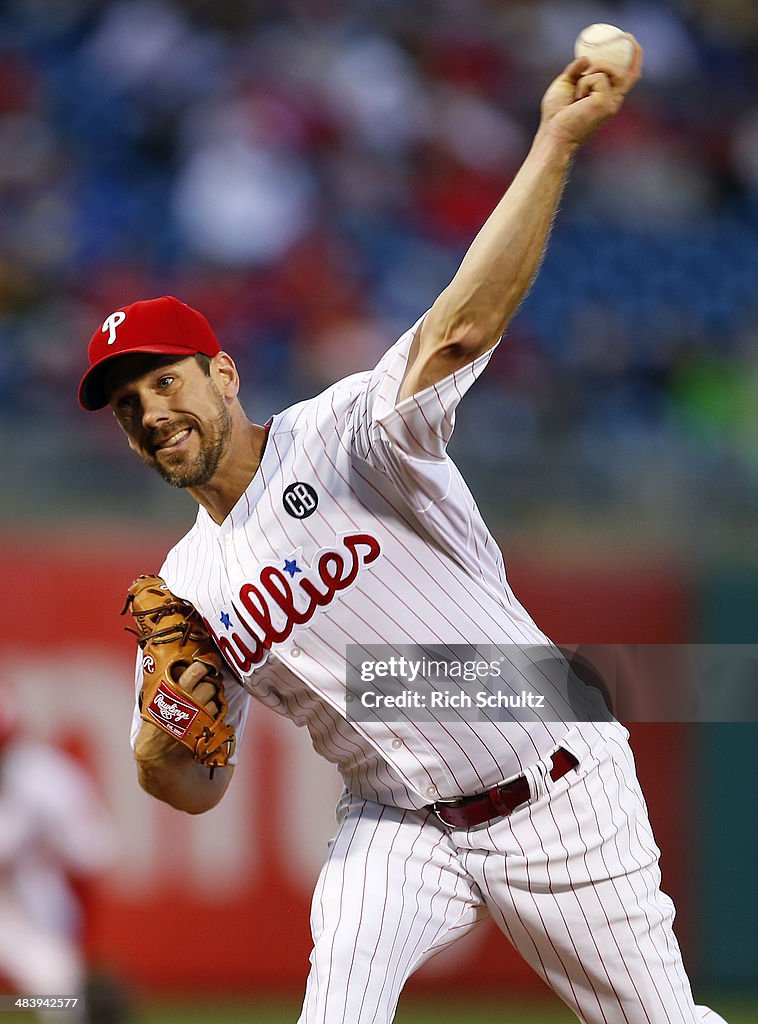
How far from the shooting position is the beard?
106 inches

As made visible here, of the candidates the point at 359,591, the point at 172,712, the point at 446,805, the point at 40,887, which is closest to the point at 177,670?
the point at 172,712

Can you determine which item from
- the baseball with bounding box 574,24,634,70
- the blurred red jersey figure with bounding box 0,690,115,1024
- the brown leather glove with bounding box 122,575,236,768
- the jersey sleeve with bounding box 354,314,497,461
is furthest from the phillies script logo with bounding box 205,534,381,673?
the blurred red jersey figure with bounding box 0,690,115,1024

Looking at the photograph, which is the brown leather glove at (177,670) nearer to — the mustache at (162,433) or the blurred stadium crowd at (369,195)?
the mustache at (162,433)

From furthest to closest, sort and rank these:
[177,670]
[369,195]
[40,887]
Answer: [369,195] < [40,887] < [177,670]

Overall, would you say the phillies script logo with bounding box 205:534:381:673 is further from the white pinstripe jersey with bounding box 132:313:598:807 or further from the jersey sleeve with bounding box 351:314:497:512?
the jersey sleeve with bounding box 351:314:497:512

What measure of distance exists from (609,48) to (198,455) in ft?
3.41

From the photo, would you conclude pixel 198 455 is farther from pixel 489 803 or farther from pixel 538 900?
pixel 538 900

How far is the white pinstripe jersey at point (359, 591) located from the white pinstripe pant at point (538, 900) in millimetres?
96

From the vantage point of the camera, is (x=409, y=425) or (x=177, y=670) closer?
(x=409, y=425)

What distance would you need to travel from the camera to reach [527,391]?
6609mm

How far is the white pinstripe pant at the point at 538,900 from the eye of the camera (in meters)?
2.66

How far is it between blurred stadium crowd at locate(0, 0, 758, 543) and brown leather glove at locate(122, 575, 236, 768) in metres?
3.19

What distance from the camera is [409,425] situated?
2.44 meters

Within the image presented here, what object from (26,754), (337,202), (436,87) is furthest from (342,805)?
(436,87)
